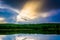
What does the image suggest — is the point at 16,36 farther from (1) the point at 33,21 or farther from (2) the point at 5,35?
(1) the point at 33,21

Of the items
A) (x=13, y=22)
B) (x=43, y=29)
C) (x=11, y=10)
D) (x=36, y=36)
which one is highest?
(x=11, y=10)

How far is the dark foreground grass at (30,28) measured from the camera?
54.7 inches

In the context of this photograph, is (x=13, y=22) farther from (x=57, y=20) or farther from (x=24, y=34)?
(x=57, y=20)

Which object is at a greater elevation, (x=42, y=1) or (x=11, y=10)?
(x=42, y=1)

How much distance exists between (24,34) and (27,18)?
25cm

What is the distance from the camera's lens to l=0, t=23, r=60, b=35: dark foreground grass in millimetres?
1389

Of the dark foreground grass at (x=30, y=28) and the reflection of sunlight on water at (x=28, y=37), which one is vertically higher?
the dark foreground grass at (x=30, y=28)

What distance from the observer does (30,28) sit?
4.59 ft

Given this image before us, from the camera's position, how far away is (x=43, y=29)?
1398mm

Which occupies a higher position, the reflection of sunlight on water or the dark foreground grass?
the dark foreground grass

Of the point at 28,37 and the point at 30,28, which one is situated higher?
the point at 30,28

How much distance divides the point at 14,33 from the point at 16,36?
5 cm

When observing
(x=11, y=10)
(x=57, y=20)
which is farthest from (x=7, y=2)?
(x=57, y=20)

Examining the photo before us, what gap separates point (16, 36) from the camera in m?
1.39
